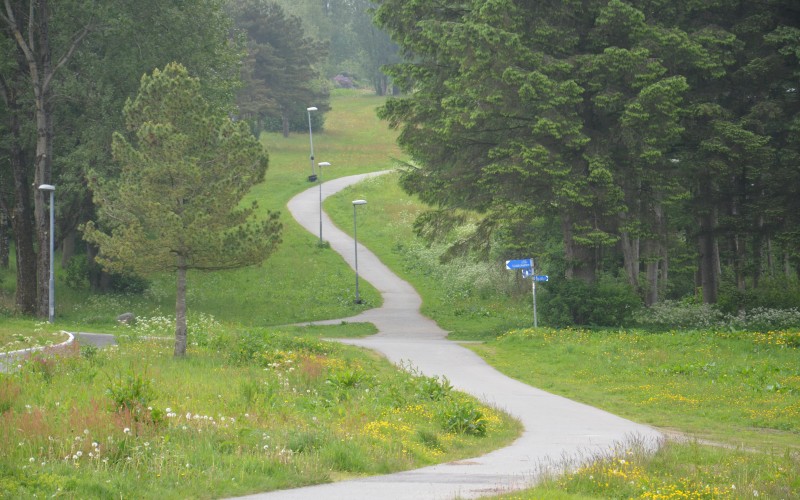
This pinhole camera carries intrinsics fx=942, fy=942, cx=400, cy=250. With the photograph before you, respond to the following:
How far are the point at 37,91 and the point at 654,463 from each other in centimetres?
2830

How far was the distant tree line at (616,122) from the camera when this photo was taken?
29.5 meters

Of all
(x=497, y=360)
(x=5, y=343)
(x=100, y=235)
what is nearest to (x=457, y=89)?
(x=497, y=360)

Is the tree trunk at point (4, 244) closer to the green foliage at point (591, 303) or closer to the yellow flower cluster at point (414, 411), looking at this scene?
the green foliage at point (591, 303)

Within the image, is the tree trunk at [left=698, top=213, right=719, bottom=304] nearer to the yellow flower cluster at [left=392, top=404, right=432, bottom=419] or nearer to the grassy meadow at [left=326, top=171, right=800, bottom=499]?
the grassy meadow at [left=326, top=171, right=800, bottom=499]

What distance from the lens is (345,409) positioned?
15117mm

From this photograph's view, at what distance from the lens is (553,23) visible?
32.0 metres

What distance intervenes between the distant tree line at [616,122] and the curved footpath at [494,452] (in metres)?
5.46

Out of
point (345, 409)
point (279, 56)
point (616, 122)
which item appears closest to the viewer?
point (345, 409)

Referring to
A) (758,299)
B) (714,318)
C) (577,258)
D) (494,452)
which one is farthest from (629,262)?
(494,452)

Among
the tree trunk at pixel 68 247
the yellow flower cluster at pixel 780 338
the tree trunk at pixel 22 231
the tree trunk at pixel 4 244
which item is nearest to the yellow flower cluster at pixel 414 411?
the yellow flower cluster at pixel 780 338

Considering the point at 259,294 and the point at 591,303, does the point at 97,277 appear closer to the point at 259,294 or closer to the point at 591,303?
the point at 259,294

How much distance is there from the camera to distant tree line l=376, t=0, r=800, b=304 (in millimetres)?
29469

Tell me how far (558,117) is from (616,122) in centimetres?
280

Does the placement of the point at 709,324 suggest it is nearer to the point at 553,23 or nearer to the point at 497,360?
the point at 497,360
